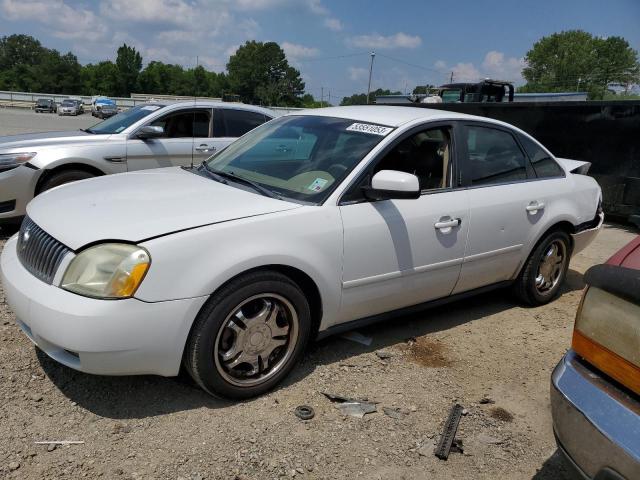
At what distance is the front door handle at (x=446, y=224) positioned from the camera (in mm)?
3566

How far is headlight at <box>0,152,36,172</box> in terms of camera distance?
5598 mm

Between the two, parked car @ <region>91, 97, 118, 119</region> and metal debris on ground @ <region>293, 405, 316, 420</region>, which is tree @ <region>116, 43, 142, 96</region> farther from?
metal debris on ground @ <region>293, 405, 316, 420</region>

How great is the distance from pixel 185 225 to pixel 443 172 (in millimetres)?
1961

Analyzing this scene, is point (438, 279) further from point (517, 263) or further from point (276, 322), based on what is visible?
point (276, 322)

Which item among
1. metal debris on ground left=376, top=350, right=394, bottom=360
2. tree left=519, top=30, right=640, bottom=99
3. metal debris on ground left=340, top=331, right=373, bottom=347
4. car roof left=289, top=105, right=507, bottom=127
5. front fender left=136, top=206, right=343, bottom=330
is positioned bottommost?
metal debris on ground left=376, top=350, right=394, bottom=360

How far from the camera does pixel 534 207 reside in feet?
13.8

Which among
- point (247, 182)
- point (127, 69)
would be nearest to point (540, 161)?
point (247, 182)

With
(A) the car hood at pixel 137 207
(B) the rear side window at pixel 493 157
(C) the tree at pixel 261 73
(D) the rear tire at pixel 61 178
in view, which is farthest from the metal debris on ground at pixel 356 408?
(C) the tree at pixel 261 73

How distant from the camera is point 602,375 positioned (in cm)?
193

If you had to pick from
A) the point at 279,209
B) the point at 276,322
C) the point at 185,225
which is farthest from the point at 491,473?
the point at 185,225

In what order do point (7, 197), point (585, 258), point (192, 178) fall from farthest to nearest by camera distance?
1. point (585, 258)
2. point (7, 197)
3. point (192, 178)

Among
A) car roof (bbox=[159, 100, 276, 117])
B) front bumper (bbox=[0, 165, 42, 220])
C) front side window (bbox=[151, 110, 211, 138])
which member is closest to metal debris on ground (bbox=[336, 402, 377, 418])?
front bumper (bbox=[0, 165, 42, 220])

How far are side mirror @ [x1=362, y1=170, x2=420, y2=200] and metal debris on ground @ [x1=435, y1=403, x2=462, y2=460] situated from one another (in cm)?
126

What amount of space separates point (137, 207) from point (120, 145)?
3806 mm
